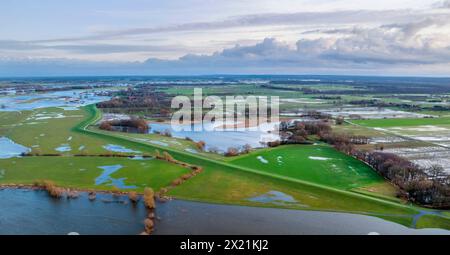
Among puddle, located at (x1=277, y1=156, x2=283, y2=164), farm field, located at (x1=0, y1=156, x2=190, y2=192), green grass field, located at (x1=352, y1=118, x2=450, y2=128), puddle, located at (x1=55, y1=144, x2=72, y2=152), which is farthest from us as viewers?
green grass field, located at (x1=352, y1=118, x2=450, y2=128)

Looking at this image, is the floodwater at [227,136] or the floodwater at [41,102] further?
the floodwater at [41,102]

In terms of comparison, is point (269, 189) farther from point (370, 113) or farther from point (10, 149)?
point (370, 113)

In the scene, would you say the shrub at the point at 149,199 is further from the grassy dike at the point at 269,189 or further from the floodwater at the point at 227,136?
the floodwater at the point at 227,136

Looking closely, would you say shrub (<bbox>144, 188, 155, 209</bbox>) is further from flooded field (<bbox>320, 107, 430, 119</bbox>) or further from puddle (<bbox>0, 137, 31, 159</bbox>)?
flooded field (<bbox>320, 107, 430, 119</bbox>)

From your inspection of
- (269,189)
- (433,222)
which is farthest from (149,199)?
(433,222)

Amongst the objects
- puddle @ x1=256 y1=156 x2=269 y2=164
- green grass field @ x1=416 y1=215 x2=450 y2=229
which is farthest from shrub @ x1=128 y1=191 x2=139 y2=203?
green grass field @ x1=416 y1=215 x2=450 y2=229

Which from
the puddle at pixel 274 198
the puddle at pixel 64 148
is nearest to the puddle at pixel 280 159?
the puddle at pixel 274 198
